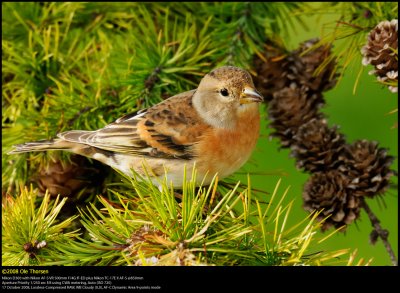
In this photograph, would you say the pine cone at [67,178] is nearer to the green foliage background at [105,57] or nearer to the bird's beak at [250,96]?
the green foliage background at [105,57]

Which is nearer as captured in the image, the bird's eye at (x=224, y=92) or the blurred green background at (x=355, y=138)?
the bird's eye at (x=224, y=92)

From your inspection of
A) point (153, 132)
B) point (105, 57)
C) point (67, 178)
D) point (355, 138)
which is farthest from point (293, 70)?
point (355, 138)

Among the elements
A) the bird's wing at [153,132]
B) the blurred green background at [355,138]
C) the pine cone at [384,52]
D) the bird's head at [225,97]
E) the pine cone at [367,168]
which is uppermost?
the pine cone at [384,52]

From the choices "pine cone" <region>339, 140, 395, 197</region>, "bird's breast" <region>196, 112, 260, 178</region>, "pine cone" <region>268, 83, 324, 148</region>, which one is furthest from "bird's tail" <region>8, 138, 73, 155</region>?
"pine cone" <region>339, 140, 395, 197</region>

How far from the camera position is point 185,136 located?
203 centimetres

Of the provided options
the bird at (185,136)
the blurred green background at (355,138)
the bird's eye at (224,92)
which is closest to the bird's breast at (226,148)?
the bird at (185,136)

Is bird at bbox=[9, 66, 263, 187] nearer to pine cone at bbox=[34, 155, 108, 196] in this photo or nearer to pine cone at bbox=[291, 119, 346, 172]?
pine cone at bbox=[34, 155, 108, 196]

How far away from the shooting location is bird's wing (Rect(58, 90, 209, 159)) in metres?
2.03

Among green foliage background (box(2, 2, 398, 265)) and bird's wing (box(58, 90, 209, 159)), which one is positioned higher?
green foliage background (box(2, 2, 398, 265))

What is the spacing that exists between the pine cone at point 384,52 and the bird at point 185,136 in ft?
1.28

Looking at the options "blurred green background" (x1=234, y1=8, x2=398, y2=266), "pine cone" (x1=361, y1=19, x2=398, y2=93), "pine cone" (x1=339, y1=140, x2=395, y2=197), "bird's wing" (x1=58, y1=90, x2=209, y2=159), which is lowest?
"blurred green background" (x1=234, y1=8, x2=398, y2=266)

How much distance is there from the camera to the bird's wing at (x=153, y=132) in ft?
6.67

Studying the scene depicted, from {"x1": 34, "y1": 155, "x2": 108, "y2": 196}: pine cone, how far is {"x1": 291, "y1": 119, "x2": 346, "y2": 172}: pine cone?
718 millimetres
